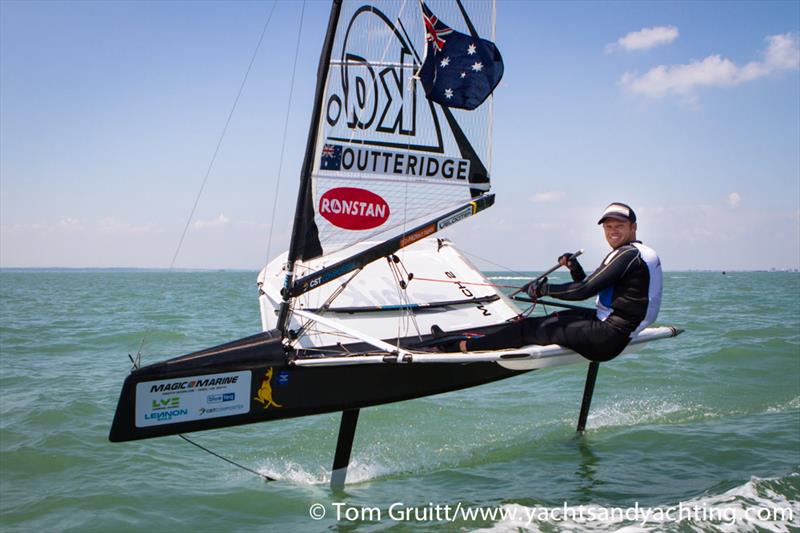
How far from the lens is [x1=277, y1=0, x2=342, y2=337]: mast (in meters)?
4.50

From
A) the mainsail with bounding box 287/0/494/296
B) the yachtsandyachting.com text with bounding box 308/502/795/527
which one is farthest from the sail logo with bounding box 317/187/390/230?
the yachtsandyachting.com text with bounding box 308/502/795/527

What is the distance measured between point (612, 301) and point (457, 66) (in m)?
2.18

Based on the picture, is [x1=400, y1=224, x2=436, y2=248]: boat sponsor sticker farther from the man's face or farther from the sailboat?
the man's face

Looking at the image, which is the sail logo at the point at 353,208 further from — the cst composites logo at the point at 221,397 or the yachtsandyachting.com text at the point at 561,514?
the yachtsandyachting.com text at the point at 561,514

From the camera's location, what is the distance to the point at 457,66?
16.3 feet

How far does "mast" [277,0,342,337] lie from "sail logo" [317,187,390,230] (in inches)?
6.1

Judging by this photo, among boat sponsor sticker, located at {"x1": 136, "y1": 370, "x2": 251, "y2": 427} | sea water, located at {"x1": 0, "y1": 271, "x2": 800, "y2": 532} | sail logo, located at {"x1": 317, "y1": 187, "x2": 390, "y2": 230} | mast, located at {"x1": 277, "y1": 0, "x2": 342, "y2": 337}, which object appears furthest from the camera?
sail logo, located at {"x1": 317, "y1": 187, "x2": 390, "y2": 230}

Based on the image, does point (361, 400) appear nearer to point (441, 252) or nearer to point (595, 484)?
point (595, 484)

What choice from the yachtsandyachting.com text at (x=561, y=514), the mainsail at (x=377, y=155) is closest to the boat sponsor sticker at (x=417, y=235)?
the mainsail at (x=377, y=155)

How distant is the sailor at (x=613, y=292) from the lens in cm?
421

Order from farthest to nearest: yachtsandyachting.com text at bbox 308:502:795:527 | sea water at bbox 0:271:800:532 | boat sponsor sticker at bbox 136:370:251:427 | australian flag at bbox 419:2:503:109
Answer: australian flag at bbox 419:2:503:109, sea water at bbox 0:271:800:532, yachtsandyachting.com text at bbox 308:502:795:527, boat sponsor sticker at bbox 136:370:251:427

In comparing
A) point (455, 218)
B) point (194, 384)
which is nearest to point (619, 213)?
point (455, 218)

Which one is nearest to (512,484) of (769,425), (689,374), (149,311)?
(769,425)

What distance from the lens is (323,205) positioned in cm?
471
